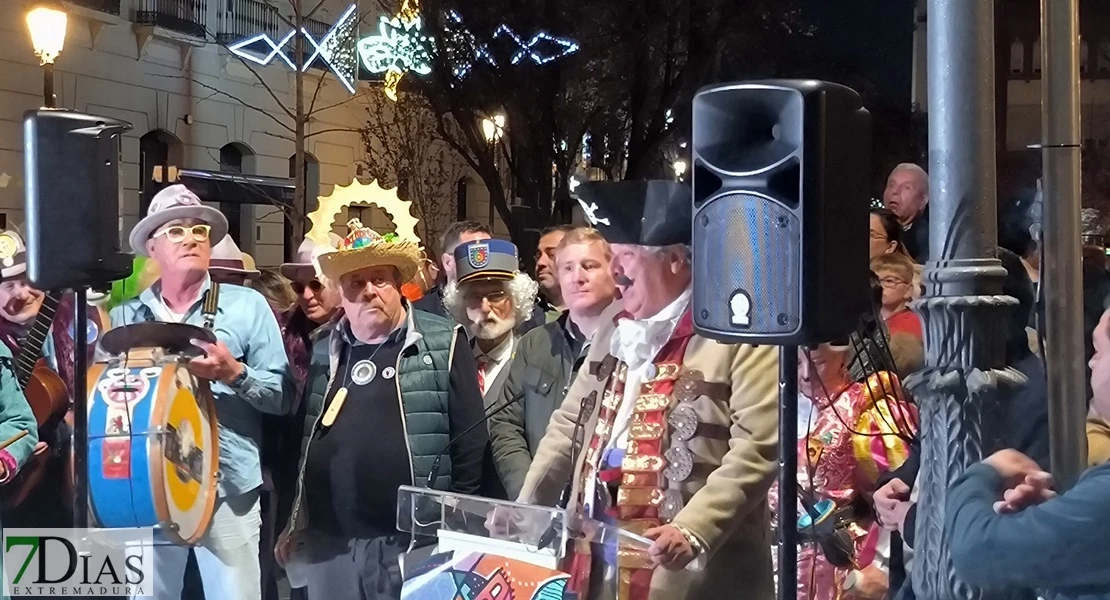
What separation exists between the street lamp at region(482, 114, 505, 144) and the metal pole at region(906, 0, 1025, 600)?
2.82 m

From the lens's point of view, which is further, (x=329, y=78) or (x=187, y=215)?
(x=329, y=78)

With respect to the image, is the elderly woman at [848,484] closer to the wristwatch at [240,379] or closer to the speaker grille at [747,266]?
the speaker grille at [747,266]

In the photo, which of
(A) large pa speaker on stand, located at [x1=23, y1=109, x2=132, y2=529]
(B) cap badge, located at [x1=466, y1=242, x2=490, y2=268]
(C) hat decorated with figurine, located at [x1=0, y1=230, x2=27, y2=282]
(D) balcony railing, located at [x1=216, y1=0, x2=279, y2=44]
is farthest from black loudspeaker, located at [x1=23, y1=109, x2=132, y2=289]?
(D) balcony railing, located at [x1=216, y1=0, x2=279, y2=44]

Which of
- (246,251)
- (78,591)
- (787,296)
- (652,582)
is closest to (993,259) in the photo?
(787,296)

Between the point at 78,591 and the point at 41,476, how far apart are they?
0.35 metres

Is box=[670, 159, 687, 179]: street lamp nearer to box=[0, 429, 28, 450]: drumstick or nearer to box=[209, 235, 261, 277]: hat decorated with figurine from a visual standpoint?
box=[209, 235, 261, 277]: hat decorated with figurine

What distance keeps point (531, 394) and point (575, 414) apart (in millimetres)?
542

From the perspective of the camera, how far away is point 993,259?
7.14 ft

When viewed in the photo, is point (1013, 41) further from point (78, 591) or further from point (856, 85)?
point (78, 591)

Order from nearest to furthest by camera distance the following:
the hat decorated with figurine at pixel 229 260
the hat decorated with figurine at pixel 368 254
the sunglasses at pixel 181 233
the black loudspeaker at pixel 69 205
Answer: the black loudspeaker at pixel 69 205 → the hat decorated with figurine at pixel 368 254 → the sunglasses at pixel 181 233 → the hat decorated with figurine at pixel 229 260

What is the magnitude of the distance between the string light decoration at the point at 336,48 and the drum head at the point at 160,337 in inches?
79.9

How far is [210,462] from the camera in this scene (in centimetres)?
323

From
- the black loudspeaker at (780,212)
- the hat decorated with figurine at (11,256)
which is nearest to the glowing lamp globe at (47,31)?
the hat decorated with figurine at (11,256)

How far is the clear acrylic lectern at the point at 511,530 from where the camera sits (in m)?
2.22
